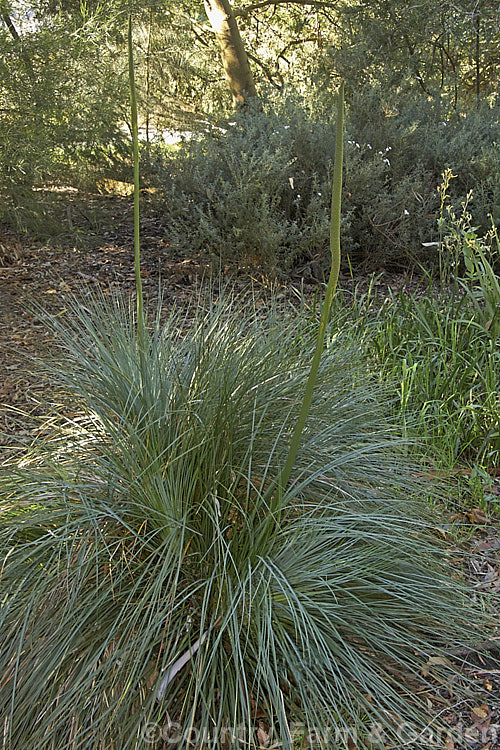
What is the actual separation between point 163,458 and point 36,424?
1.56 meters

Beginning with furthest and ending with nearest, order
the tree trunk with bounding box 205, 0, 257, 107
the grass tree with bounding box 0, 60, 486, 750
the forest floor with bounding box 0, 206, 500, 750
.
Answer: the tree trunk with bounding box 205, 0, 257, 107 → the forest floor with bounding box 0, 206, 500, 750 → the grass tree with bounding box 0, 60, 486, 750

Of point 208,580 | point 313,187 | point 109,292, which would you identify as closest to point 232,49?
point 313,187

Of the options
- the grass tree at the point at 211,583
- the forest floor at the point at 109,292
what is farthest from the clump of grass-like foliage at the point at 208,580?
the forest floor at the point at 109,292

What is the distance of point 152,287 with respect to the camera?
5133 mm

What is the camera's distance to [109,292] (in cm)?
493

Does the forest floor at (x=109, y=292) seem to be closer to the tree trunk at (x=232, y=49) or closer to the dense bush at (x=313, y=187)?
the dense bush at (x=313, y=187)

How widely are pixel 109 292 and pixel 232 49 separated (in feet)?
15.5

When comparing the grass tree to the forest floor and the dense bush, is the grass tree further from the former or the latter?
the dense bush

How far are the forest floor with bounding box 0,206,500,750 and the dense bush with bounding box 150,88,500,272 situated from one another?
0.28 m

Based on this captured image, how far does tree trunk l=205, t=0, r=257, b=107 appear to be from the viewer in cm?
793

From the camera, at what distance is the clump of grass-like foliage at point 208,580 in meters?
1.40

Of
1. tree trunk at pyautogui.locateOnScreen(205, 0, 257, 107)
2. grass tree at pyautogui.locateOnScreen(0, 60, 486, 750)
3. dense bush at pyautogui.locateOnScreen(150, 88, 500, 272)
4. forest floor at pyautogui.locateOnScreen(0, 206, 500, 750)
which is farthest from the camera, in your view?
tree trunk at pyautogui.locateOnScreen(205, 0, 257, 107)

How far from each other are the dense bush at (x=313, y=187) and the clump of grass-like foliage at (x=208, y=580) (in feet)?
9.97

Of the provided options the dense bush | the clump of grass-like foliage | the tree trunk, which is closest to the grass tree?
the clump of grass-like foliage
